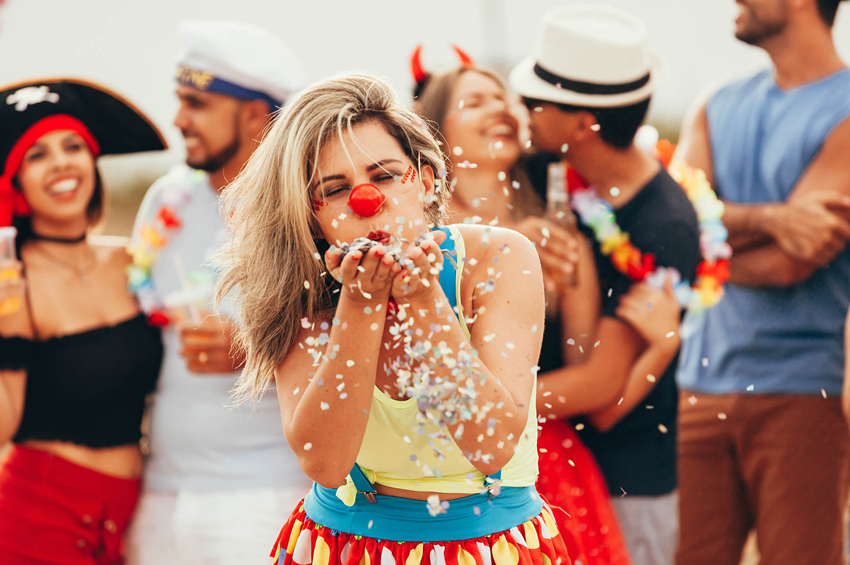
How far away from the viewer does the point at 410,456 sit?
1.62m

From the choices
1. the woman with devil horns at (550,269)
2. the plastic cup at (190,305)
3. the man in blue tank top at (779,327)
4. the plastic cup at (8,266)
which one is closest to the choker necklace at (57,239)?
the plastic cup at (8,266)

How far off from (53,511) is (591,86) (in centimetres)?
243

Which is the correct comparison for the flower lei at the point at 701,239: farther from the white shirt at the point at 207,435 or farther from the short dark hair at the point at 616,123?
the white shirt at the point at 207,435

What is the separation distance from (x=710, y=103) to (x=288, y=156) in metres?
2.79

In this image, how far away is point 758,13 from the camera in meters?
3.44

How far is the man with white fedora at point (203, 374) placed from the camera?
3.06m

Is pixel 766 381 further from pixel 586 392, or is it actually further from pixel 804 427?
pixel 586 392

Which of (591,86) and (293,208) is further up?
(293,208)

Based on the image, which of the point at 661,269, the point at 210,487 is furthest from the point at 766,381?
the point at 210,487

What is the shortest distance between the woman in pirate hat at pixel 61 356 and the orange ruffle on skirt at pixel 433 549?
1.51 meters

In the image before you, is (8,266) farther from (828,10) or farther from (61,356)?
(828,10)

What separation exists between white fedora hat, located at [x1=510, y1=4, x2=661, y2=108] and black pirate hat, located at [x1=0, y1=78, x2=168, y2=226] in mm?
1531

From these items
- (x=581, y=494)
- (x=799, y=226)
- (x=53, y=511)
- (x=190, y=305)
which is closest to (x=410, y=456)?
(x=581, y=494)

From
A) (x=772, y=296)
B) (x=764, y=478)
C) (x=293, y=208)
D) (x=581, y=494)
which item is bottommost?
(x=764, y=478)
